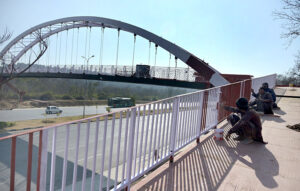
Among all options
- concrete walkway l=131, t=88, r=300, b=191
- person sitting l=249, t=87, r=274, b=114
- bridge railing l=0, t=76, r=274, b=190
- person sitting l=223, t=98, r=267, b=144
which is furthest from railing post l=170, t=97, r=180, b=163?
person sitting l=249, t=87, r=274, b=114

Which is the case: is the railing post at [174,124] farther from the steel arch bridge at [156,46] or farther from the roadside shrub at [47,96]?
the roadside shrub at [47,96]

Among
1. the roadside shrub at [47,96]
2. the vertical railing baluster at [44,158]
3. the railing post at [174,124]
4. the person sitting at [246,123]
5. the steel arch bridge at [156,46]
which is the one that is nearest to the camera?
the vertical railing baluster at [44,158]

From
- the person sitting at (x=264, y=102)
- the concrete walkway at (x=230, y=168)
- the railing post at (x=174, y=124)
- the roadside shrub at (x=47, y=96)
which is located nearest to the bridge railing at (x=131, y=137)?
the railing post at (x=174, y=124)

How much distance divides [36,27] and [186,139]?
34.3 metres

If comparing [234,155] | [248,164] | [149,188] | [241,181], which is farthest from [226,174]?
[149,188]

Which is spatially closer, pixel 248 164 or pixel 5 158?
pixel 248 164

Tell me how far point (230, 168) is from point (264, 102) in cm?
385

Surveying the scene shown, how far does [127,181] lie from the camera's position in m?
1.93

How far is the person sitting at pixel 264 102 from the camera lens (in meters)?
5.43

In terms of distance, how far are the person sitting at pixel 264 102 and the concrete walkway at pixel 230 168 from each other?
78.4 inches

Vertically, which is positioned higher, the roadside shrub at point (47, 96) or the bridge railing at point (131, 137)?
the bridge railing at point (131, 137)

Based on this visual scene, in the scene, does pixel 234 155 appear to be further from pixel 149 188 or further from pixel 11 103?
pixel 11 103

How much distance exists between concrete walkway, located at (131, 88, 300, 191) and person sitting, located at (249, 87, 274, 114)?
199 centimetres

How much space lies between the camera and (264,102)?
5.66 meters
